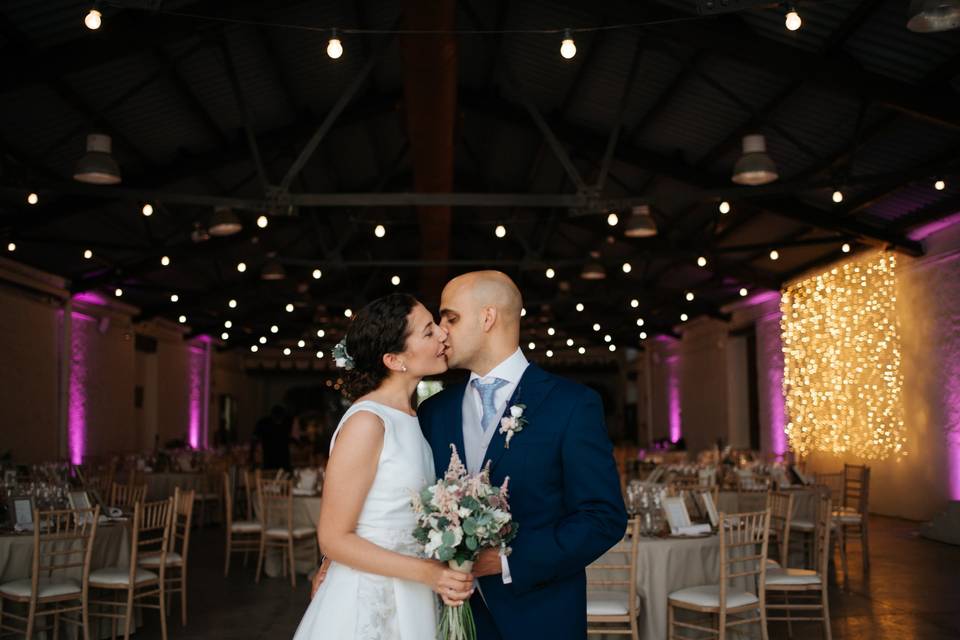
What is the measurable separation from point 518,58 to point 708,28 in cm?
392

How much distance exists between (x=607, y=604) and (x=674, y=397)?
20.6 m

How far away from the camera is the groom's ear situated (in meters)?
2.48

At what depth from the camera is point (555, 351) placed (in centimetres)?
3219

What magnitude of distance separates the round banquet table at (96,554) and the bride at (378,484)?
4.47 m

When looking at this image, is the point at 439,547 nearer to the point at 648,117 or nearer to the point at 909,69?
the point at 909,69

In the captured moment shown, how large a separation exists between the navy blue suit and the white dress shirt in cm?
3

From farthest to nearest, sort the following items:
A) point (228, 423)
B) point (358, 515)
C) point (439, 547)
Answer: point (228, 423), point (358, 515), point (439, 547)

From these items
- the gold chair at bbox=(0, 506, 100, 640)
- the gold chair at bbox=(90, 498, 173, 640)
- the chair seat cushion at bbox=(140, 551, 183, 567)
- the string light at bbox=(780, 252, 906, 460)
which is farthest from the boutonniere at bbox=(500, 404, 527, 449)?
the string light at bbox=(780, 252, 906, 460)

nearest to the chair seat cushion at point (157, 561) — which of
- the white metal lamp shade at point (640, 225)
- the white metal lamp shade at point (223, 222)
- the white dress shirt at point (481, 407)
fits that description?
the white metal lamp shade at point (223, 222)

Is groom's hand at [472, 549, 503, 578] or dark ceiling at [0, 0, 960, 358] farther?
dark ceiling at [0, 0, 960, 358]

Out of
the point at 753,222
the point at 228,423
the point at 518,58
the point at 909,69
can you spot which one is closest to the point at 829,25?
the point at 909,69

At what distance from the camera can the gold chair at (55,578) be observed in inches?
232

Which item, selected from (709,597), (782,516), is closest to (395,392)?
(709,597)

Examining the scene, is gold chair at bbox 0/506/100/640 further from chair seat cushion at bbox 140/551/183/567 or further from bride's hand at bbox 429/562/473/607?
bride's hand at bbox 429/562/473/607
